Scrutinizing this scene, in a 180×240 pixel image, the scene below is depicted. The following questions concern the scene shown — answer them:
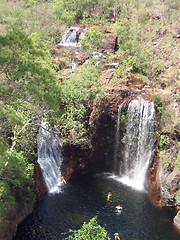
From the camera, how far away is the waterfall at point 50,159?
21344 mm

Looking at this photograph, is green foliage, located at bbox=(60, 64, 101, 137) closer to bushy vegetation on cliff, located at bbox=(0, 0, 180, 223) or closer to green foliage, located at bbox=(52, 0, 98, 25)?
bushy vegetation on cliff, located at bbox=(0, 0, 180, 223)

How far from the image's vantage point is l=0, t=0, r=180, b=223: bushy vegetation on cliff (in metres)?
11.5

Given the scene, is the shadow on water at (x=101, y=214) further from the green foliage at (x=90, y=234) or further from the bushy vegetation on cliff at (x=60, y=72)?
the green foliage at (x=90, y=234)

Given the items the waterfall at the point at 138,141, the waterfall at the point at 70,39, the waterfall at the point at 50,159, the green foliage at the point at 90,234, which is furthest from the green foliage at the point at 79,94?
the waterfall at the point at 70,39

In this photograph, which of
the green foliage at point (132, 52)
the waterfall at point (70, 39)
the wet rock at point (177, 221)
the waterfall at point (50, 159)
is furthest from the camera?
the waterfall at point (70, 39)

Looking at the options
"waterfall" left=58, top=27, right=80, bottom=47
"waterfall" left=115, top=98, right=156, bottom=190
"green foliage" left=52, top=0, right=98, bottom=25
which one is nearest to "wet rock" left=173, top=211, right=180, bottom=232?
"waterfall" left=115, top=98, right=156, bottom=190

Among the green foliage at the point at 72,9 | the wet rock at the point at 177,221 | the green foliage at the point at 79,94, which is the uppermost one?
the green foliage at the point at 72,9

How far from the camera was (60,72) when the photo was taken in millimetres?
22125

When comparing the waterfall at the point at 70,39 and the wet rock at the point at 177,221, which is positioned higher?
the waterfall at the point at 70,39

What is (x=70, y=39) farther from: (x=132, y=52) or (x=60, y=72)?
(x=60, y=72)

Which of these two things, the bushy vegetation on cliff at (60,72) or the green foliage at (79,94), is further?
the green foliage at (79,94)

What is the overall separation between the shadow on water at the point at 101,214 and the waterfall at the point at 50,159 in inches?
43.8

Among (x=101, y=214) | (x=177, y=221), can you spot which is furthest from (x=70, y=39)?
(x=177, y=221)

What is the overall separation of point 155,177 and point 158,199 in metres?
2.10
